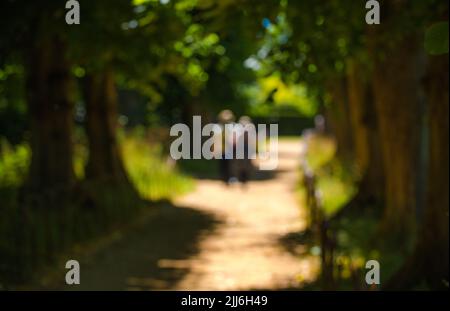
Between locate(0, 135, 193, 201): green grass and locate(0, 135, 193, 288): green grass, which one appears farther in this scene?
locate(0, 135, 193, 201): green grass

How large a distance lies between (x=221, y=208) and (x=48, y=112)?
697 centimetres

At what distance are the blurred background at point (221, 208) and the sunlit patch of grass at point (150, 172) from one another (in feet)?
1.15

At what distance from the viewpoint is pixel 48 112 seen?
15.4 meters

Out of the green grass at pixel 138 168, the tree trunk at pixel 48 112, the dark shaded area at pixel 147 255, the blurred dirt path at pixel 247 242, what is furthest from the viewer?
the green grass at pixel 138 168

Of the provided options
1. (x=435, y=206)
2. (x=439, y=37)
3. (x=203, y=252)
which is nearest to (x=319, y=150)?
(x=203, y=252)

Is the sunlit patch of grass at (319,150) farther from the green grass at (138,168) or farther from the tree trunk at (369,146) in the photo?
the tree trunk at (369,146)

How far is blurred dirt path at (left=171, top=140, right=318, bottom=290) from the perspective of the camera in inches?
467

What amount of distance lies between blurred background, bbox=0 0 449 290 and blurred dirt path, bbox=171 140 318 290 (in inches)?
2.3

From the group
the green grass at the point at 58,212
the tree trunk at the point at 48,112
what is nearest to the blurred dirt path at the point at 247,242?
the green grass at the point at 58,212

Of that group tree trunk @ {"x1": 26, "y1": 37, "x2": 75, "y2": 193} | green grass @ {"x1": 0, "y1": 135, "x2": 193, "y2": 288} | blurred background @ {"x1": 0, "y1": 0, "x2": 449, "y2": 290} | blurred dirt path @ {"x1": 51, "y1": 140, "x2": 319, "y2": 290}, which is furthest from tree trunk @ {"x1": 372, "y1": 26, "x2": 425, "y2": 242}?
tree trunk @ {"x1": 26, "y1": 37, "x2": 75, "y2": 193}

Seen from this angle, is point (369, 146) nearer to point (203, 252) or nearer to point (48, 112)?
point (203, 252)

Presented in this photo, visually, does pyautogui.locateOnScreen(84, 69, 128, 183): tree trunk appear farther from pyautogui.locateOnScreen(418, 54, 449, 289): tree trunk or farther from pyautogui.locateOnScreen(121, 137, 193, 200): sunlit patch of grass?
pyautogui.locateOnScreen(418, 54, 449, 289): tree trunk

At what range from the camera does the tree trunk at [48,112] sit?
15406 millimetres
